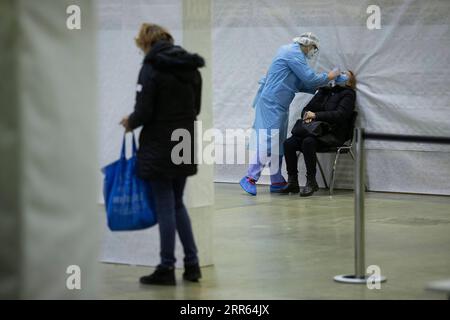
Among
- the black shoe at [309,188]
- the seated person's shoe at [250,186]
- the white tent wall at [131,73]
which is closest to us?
the white tent wall at [131,73]

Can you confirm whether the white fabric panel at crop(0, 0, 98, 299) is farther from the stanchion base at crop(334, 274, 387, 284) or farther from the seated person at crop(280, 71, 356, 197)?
the seated person at crop(280, 71, 356, 197)

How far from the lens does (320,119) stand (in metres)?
12.2

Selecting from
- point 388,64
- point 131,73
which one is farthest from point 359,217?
point 388,64

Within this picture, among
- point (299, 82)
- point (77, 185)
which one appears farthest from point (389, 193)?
point (77, 185)

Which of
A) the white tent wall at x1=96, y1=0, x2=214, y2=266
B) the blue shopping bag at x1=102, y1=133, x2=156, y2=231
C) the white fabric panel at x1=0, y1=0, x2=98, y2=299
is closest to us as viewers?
the white fabric panel at x1=0, y1=0, x2=98, y2=299

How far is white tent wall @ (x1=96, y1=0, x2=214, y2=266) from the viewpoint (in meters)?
7.05

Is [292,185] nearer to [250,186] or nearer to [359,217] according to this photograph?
[250,186]

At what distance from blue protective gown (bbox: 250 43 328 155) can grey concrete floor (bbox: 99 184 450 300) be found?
96cm

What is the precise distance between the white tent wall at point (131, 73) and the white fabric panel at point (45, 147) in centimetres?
271

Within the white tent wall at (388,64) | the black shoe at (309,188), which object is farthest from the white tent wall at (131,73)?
the white tent wall at (388,64)

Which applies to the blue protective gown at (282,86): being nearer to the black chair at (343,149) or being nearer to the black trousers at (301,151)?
the black trousers at (301,151)

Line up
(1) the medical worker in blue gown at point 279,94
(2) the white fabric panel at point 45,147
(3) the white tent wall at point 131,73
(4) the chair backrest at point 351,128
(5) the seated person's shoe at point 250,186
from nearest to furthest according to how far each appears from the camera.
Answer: (2) the white fabric panel at point 45,147 < (3) the white tent wall at point 131,73 < (1) the medical worker in blue gown at point 279,94 < (5) the seated person's shoe at point 250,186 < (4) the chair backrest at point 351,128

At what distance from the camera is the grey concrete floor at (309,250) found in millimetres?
6535

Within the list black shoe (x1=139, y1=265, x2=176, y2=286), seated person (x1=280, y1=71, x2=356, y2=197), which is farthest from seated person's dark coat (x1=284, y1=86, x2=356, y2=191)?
black shoe (x1=139, y1=265, x2=176, y2=286)
